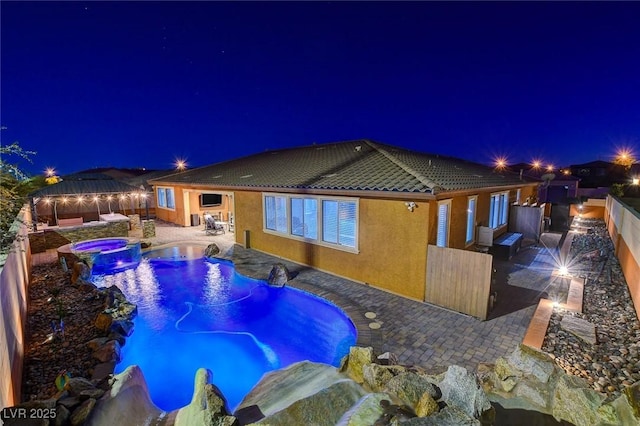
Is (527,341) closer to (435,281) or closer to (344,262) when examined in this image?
(435,281)

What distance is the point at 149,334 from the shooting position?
769 centimetres

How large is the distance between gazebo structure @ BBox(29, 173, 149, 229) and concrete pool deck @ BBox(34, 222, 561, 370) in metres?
15.5

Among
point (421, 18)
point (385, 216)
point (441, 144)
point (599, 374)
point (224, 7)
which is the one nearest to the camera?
point (599, 374)

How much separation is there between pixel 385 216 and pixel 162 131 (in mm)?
67362

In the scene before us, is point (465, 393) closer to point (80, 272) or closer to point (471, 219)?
point (471, 219)

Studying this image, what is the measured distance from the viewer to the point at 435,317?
7184 mm

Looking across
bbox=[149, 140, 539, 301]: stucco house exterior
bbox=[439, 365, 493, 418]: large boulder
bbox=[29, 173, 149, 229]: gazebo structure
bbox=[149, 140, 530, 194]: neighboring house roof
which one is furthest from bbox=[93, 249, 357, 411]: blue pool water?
bbox=[29, 173, 149, 229]: gazebo structure

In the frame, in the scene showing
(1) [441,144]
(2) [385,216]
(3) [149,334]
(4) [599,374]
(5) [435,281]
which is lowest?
(3) [149,334]

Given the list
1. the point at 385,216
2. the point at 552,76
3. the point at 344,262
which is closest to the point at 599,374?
the point at 385,216

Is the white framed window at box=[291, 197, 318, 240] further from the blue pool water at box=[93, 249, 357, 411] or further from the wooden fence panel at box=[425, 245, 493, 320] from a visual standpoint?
the wooden fence panel at box=[425, 245, 493, 320]

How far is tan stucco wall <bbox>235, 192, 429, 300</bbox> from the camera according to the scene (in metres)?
8.06

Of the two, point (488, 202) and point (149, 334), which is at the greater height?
point (488, 202)

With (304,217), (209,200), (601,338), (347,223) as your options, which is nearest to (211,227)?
(209,200)

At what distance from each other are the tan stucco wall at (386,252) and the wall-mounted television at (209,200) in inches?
511
